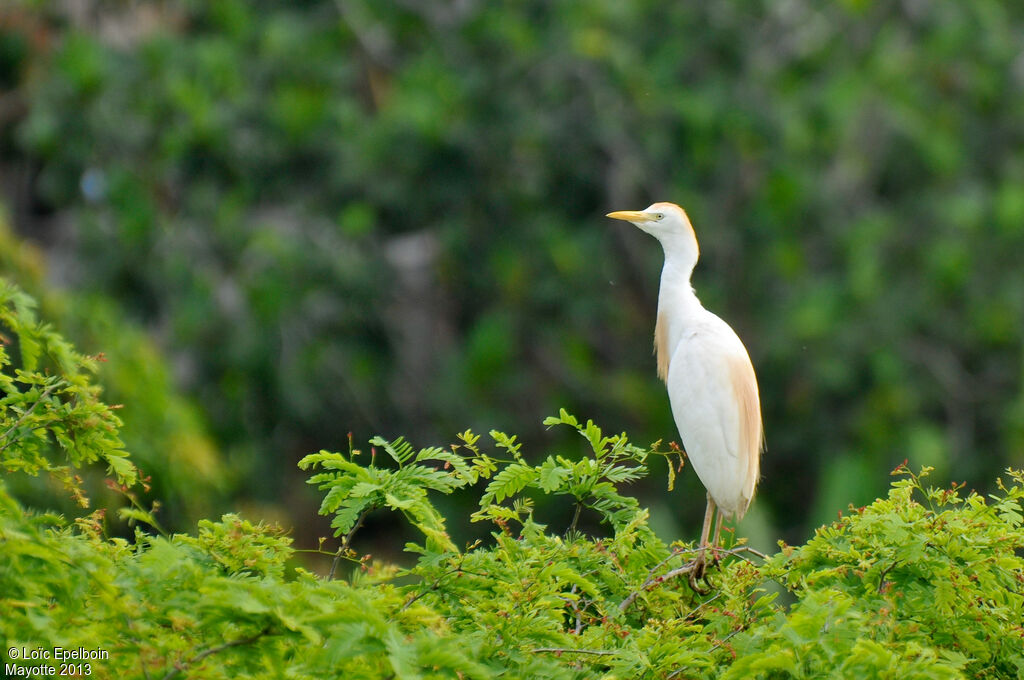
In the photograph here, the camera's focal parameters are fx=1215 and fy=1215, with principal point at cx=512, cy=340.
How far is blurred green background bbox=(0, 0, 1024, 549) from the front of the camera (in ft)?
27.6

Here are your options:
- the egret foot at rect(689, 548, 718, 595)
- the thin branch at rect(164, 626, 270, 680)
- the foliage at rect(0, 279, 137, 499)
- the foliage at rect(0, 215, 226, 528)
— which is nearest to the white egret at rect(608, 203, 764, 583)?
the egret foot at rect(689, 548, 718, 595)

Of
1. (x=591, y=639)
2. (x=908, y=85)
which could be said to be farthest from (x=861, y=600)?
(x=908, y=85)

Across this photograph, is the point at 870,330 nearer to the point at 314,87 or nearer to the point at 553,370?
the point at 553,370

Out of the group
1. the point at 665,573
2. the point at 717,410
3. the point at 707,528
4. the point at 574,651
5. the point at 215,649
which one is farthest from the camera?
the point at 717,410

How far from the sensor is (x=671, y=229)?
3652mm

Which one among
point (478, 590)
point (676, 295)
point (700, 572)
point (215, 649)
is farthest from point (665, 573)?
point (215, 649)

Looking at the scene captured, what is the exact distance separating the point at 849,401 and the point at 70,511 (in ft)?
21.0

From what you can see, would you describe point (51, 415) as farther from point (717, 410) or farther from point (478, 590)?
point (717, 410)

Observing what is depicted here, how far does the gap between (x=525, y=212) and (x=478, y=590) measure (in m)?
6.70

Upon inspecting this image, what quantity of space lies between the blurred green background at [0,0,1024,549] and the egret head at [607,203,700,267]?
448cm

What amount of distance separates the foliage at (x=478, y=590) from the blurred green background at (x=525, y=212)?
5301mm

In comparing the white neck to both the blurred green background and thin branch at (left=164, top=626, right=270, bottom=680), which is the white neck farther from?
the blurred green background

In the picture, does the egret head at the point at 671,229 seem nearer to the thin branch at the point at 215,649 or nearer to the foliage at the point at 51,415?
the foliage at the point at 51,415

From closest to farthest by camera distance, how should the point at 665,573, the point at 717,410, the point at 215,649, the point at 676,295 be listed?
the point at 215,649 → the point at 665,573 → the point at 717,410 → the point at 676,295
